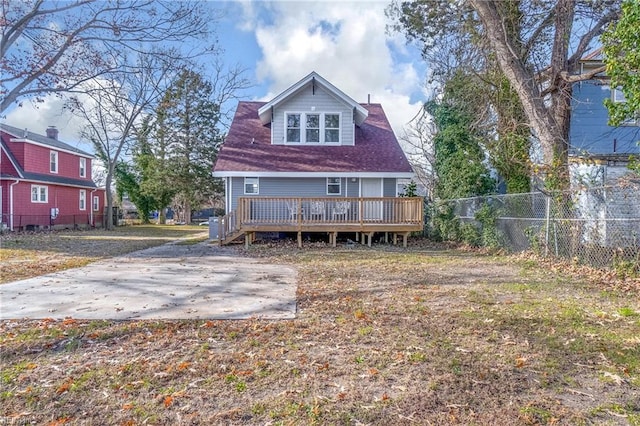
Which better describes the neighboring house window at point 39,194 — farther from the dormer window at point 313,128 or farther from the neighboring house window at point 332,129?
the neighboring house window at point 332,129

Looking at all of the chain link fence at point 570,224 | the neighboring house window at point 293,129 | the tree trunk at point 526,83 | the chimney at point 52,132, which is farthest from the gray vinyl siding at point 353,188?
the chimney at point 52,132

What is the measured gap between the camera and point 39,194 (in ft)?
75.3

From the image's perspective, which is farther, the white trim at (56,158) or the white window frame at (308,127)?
the white trim at (56,158)

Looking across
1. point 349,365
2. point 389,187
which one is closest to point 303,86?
point 389,187

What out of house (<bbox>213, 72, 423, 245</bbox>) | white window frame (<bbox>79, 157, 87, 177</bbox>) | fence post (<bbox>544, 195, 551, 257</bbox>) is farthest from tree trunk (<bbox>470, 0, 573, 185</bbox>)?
white window frame (<bbox>79, 157, 87, 177</bbox>)

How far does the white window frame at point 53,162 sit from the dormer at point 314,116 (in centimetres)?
1690

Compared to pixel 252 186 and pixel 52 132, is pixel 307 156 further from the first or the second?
pixel 52 132

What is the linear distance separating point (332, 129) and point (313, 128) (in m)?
0.81

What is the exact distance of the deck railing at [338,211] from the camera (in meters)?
12.7

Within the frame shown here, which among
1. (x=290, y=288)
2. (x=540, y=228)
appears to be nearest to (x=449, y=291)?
(x=290, y=288)

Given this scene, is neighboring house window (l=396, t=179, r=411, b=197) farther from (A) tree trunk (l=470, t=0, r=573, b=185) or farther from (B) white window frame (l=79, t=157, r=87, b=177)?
(B) white window frame (l=79, t=157, r=87, b=177)

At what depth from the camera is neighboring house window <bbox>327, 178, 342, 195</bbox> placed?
607 inches

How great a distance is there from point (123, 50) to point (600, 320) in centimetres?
1125

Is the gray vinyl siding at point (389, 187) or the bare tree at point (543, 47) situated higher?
the bare tree at point (543, 47)
